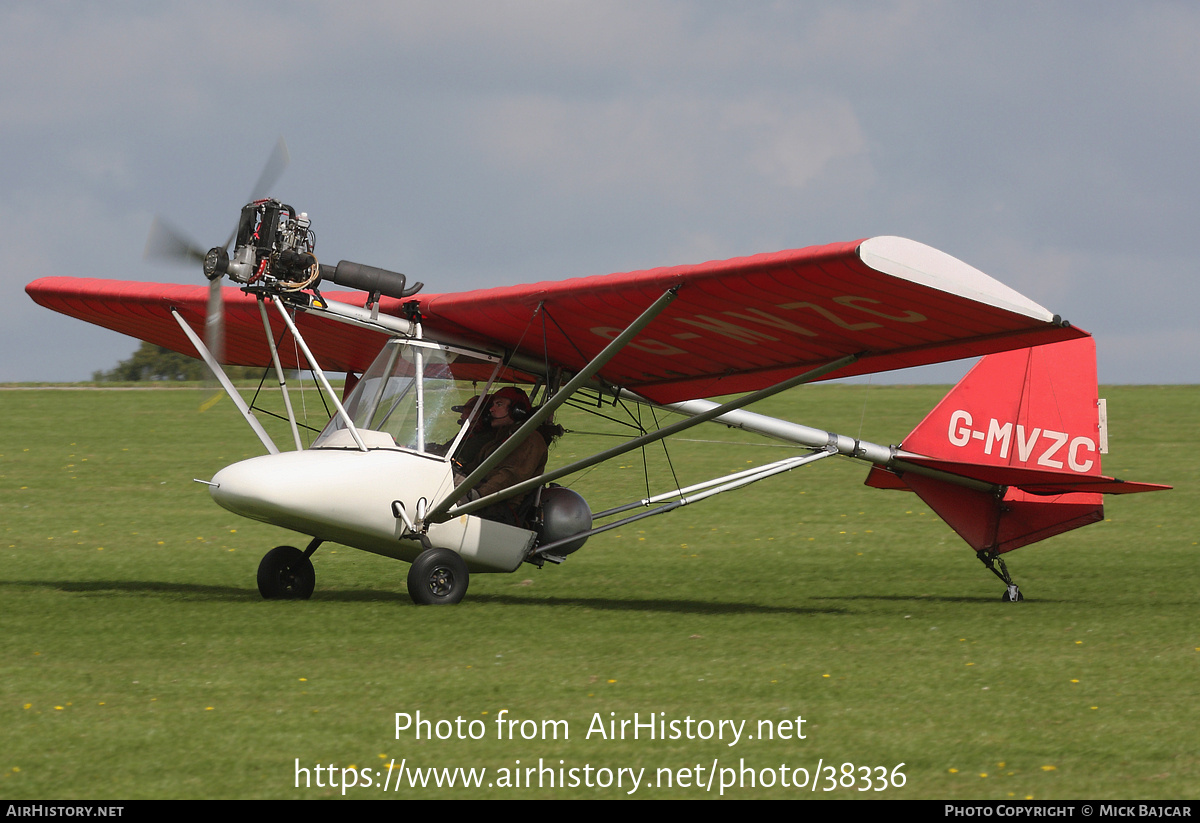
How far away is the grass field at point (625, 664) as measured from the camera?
18.6 ft

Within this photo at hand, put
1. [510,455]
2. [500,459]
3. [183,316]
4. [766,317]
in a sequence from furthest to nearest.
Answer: [183,316], [510,455], [500,459], [766,317]

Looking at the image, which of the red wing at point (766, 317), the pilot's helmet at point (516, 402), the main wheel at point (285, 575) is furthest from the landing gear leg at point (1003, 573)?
the main wheel at point (285, 575)

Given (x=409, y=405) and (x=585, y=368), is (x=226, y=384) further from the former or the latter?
(x=585, y=368)

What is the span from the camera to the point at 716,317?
9.91 metres

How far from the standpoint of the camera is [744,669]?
7941 millimetres

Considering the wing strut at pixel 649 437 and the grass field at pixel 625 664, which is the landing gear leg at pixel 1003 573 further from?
the wing strut at pixel 649 437

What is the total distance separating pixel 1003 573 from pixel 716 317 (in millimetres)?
4278

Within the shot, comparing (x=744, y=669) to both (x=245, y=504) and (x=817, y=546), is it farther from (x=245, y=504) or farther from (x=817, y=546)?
(x=817, y=546)

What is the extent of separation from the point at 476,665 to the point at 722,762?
254 cm

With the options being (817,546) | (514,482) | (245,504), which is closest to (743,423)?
(514,482)

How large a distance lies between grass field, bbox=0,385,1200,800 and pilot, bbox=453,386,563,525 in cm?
83

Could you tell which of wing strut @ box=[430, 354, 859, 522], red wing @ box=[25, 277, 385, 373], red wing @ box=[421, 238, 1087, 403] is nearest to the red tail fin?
red wing @ box=[421, 238, 1087, 403]

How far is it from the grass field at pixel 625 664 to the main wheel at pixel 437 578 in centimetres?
26

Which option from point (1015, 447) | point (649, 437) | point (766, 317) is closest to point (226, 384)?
point (649, 437)
